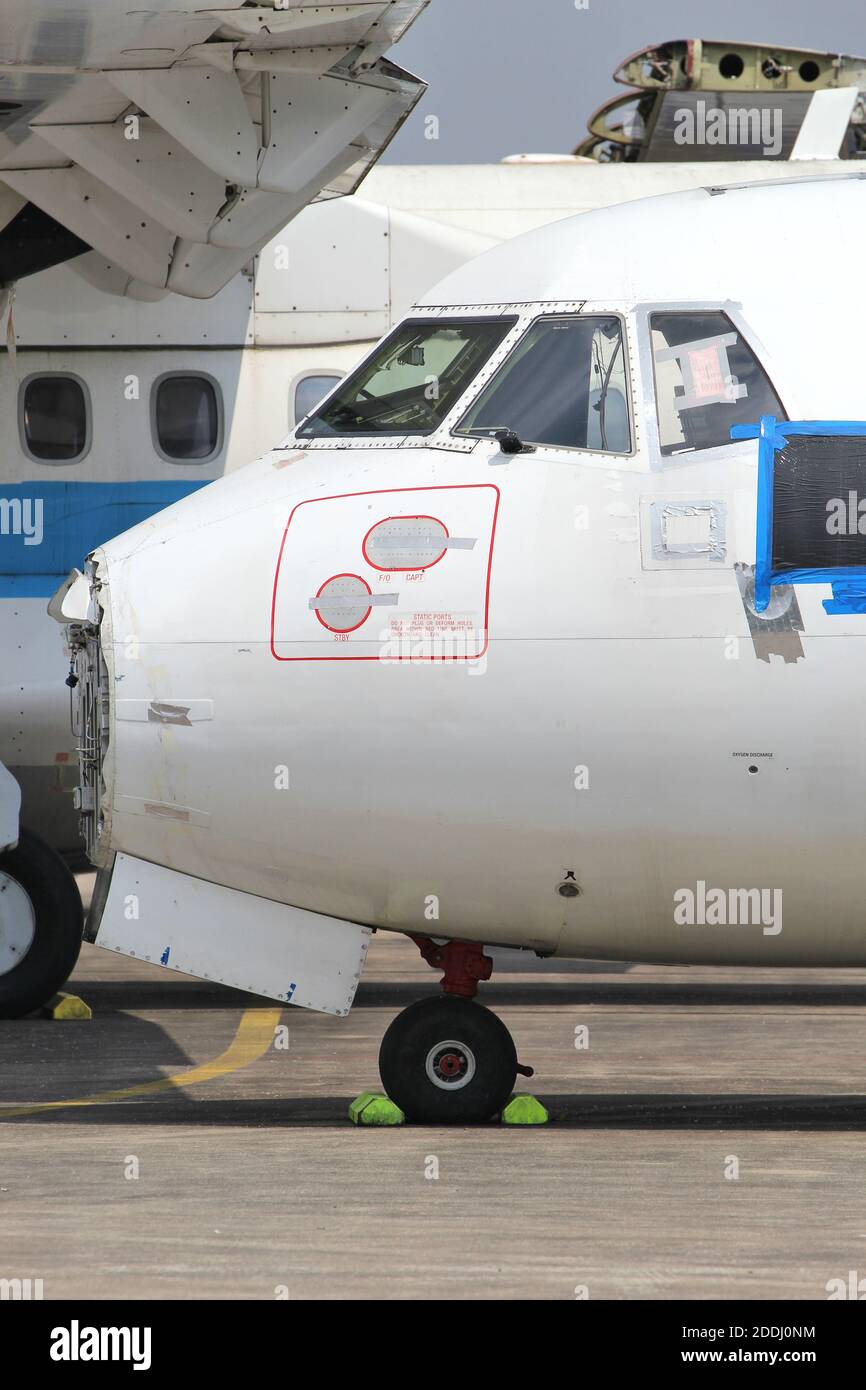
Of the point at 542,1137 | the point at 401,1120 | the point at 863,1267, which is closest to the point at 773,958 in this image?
the point at 542,1137

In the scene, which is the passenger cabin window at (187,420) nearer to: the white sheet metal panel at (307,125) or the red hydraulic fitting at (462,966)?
the white sheet metal panel at (307,125)

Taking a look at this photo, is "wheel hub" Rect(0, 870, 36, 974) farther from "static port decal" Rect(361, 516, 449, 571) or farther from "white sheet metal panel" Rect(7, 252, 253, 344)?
"static port decal" Rect(361, 516, 449, 571)

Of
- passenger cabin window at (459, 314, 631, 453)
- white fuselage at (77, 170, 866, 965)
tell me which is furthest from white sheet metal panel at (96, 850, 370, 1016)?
passenger cabin window at (459, 314, 631, 453)

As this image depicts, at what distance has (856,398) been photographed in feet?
23.8

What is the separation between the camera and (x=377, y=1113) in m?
7.70

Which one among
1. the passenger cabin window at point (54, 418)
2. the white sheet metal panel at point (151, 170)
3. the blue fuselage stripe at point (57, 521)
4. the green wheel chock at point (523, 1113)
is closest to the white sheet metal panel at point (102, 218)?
the white sheet metal panel at point (151, 170)

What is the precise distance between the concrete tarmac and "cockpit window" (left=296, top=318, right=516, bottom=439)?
3.07 metres

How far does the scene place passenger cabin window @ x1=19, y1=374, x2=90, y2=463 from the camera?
39.7ft

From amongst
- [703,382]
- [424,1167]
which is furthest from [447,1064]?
[703,382]

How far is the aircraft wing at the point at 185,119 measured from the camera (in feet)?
28.2

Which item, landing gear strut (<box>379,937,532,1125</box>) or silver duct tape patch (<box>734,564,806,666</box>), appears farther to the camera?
landing gear strut (<box>379,937,532,1125</box>)

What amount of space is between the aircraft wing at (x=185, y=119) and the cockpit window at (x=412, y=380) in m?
1.93

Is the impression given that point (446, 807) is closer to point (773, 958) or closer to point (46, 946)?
point (773, 958)

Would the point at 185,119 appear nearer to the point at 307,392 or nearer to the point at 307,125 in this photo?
the point at 307,125
